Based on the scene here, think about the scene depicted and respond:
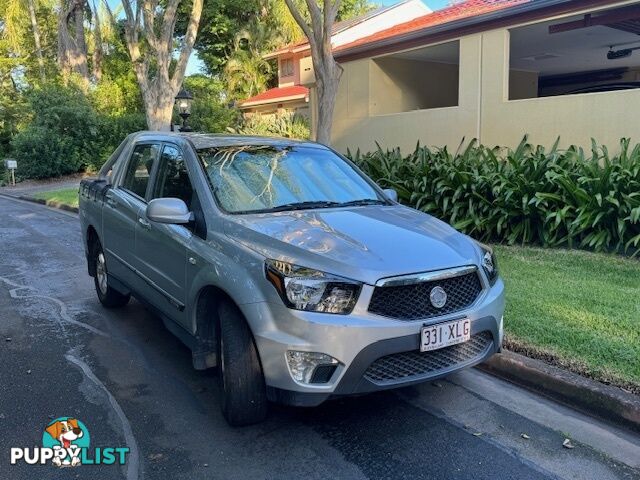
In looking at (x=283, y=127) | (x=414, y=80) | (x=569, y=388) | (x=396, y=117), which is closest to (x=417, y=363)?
(x=569, y=388)

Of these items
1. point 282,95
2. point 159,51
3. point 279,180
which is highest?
point 159,51

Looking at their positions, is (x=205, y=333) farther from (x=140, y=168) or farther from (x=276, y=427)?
(x=140, y=168)

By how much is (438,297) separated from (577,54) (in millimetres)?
12923

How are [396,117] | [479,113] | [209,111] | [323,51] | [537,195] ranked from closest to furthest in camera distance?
1. [537,195]
2. [479,113]
3. [323,51]
4. [396,117]
5. [209,111]

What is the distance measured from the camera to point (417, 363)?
328 cm

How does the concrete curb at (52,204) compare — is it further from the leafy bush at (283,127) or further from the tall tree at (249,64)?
the tall tree at (249,64)

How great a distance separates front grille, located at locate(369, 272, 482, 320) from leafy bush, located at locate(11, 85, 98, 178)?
24.9 meters

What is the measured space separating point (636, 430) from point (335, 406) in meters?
1.86

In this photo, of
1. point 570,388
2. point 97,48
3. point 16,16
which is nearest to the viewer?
point 570,388

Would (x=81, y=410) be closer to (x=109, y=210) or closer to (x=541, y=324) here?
(x=109, y=210)

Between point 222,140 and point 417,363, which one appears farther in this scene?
point 222,140

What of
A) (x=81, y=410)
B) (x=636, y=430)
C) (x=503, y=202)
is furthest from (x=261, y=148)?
(x=503, y=202)

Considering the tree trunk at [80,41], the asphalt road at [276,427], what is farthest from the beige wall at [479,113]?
the tree trunk at [80,41]

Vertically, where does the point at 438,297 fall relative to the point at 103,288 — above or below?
above
